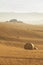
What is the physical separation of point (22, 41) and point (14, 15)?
1928 mm

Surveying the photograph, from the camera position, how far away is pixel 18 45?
170 cm

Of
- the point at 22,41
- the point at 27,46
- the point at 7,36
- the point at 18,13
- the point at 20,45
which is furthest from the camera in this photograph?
the point at 18,13

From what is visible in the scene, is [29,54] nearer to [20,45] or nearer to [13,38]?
[20,45]

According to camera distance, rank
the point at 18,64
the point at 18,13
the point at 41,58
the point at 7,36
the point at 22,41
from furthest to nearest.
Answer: the point at 18,13 → the point at 7,36 → the point at 22,41 → the point at 41,58 → the point at 18,64

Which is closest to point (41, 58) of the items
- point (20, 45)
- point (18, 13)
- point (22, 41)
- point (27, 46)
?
point (27, 46)

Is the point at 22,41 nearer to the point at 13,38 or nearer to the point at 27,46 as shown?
the point at 13,38

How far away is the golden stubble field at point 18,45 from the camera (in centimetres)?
119

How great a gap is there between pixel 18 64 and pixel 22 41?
0.74 m

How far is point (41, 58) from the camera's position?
49.5 inches

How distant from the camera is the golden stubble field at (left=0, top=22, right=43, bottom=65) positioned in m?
1.19

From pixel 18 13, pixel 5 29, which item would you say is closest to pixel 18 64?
pixel 5 29

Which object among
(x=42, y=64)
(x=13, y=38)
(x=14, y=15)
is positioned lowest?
(x=42, y=64)

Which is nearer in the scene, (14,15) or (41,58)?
(41,58)

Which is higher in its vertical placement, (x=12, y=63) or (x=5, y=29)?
(x=5, y=29)
